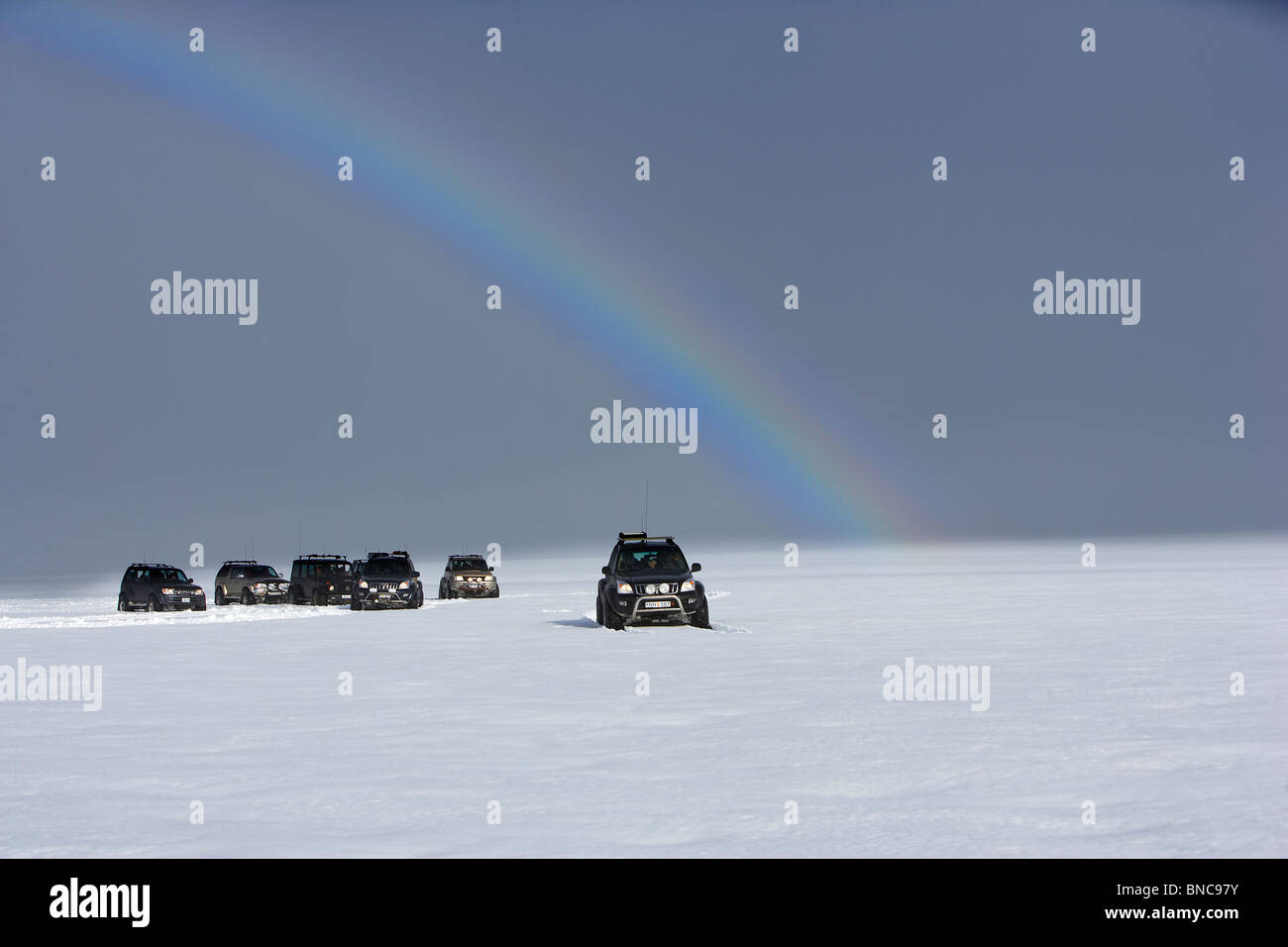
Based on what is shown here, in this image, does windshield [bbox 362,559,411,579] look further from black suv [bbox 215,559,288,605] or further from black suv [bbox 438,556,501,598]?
black suv [bbox 215,559,288,605]

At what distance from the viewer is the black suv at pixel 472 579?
4884 cm

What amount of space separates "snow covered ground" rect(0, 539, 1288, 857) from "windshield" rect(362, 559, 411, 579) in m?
16.8

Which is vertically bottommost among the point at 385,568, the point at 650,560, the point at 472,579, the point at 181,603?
the point at 181,603

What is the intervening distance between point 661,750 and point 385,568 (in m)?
32.8

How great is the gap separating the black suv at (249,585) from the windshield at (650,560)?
2437 centimetres

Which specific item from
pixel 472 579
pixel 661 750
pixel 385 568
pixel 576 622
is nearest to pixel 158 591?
pixel 385 568

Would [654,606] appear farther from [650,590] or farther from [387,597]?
[387,597]

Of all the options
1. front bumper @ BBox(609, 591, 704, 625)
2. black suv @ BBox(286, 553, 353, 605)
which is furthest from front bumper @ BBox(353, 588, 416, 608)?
front bumper @ BBox(609, 591, 704, 625)

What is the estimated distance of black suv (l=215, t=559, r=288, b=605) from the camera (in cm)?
Result: 5000

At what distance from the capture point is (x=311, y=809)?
9.09 m

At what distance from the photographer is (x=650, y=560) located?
98.0 ft
